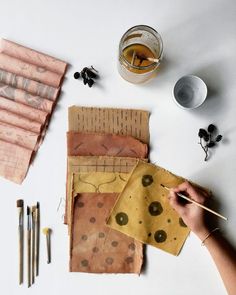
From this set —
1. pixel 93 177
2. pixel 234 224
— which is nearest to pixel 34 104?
pixel 93 177

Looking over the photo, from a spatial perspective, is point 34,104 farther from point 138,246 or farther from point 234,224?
point 234,224

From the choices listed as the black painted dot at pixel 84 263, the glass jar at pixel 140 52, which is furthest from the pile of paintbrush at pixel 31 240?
the glass jar at pixel 140 52

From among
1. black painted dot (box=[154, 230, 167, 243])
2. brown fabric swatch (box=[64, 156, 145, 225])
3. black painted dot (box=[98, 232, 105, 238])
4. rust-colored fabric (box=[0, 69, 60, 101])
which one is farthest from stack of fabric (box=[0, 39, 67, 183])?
black painted dot (box=[154, 230, 167, 243])

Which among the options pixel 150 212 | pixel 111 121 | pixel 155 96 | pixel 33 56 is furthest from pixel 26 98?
pixel 150 212

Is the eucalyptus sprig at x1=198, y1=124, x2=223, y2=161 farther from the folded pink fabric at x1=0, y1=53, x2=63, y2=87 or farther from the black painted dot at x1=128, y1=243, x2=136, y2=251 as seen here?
the folded pink fabric at x1=0, y1=53, x2=63, y2=87

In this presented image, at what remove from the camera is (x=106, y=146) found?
1.22m

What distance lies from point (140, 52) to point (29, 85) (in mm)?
302

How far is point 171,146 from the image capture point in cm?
123

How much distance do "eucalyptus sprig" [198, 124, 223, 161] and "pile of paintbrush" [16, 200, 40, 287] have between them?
463mm

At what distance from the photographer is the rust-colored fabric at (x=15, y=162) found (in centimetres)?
121

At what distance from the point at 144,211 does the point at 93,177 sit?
16 centimetres

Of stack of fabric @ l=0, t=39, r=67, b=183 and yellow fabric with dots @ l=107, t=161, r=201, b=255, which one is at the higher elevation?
stack of fabric @ l=0, t=39, r=67, b=183

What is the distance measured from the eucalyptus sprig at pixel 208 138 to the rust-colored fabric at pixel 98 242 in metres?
0.27

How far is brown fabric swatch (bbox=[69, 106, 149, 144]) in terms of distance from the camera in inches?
48.1
